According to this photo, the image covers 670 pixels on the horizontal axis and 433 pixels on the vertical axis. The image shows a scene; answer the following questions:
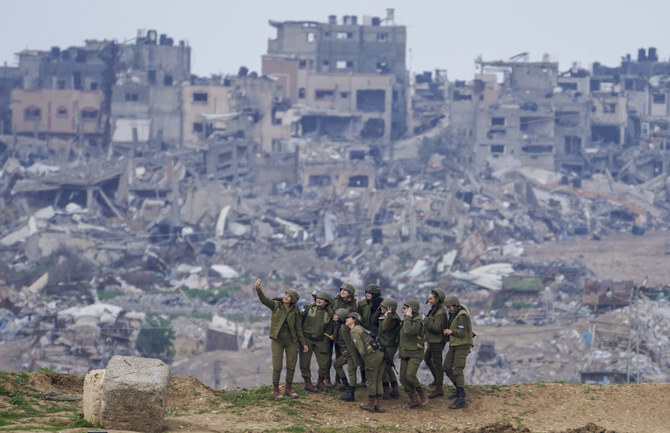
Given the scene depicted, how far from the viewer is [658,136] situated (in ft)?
226

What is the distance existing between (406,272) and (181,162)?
767 inches

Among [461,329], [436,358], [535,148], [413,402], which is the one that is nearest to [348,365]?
[413,402]

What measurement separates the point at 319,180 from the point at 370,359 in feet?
154

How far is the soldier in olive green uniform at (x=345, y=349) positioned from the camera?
43.8 feet

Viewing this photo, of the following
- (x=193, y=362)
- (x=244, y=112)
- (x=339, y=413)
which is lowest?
(x=193, y=362)

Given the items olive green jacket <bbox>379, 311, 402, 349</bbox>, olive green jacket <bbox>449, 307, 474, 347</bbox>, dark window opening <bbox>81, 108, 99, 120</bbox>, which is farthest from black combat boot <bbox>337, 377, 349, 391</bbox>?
dark window opening <bbox>81, 108, 99, 120</bbox>

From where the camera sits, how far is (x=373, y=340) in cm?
1323

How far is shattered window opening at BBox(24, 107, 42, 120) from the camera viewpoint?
66.9 metres

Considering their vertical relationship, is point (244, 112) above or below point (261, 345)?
above

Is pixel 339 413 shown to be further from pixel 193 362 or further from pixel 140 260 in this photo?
pixel 140 260

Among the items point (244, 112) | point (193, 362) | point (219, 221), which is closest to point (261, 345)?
point (193, 362)

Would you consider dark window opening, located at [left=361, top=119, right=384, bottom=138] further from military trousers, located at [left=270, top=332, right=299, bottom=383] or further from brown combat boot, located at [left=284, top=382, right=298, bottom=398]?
brown combat boot, located at [left=284, top=382, right=298, bottom=398]

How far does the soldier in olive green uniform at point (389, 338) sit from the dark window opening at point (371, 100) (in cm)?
5605

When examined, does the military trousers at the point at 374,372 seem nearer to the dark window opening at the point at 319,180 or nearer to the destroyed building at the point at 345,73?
the dark window opening at the point at 319,180
